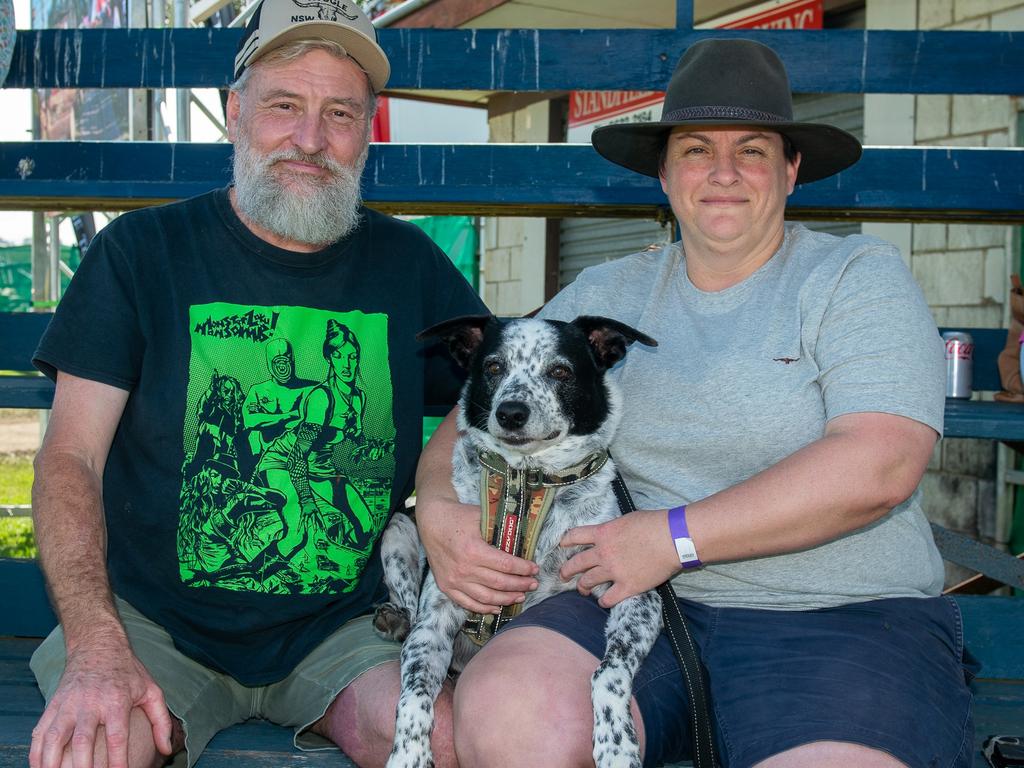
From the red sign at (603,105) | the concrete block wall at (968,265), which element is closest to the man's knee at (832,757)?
the concrete block wall at (968,265)

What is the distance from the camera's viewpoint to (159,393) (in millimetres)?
2389

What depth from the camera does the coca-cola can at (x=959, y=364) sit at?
3443 mm

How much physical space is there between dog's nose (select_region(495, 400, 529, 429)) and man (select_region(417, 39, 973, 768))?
0.23 m

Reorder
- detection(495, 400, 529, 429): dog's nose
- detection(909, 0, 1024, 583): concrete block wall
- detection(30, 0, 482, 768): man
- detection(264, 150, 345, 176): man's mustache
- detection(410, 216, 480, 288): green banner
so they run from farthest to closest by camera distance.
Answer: detection(410, 216, 480, 288): green banner, detection(909, 0, 1024, 583): concrete block wall, detection(264, 150, 345, 176): man's mustache, detection(495, 400, 529, 429): dog's nose, detection(30, 0, 482, 768): man

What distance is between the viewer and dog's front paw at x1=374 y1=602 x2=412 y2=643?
8.17 ft

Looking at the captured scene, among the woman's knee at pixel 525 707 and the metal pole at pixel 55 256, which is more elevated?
the metal pole at pixel 55 256

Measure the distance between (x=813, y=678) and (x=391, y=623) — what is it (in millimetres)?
1049

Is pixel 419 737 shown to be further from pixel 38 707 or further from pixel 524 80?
pixel 524 80

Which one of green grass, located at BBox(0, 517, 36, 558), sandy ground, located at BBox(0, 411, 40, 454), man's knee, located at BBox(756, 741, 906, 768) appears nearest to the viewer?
man's knee, located at BBox(756, 741, 906, 768)

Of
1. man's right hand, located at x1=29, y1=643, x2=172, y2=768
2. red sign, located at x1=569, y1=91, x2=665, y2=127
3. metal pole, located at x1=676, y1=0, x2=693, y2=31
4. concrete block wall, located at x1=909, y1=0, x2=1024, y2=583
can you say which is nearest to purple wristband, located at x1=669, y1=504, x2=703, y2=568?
man's right hand, located at x1=29, y1=643, x2=172, y2=768

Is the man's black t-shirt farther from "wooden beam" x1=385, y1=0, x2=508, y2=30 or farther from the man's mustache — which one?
"wooden beam" x1=385, y1=0, x2=508, y2=30

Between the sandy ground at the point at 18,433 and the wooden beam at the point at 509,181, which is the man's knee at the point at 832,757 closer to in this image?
the wooden beam at the point at 509,181

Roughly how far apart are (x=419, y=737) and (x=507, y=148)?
97.3 inches

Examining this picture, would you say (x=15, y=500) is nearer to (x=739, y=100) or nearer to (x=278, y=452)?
(x=278, y=452)
